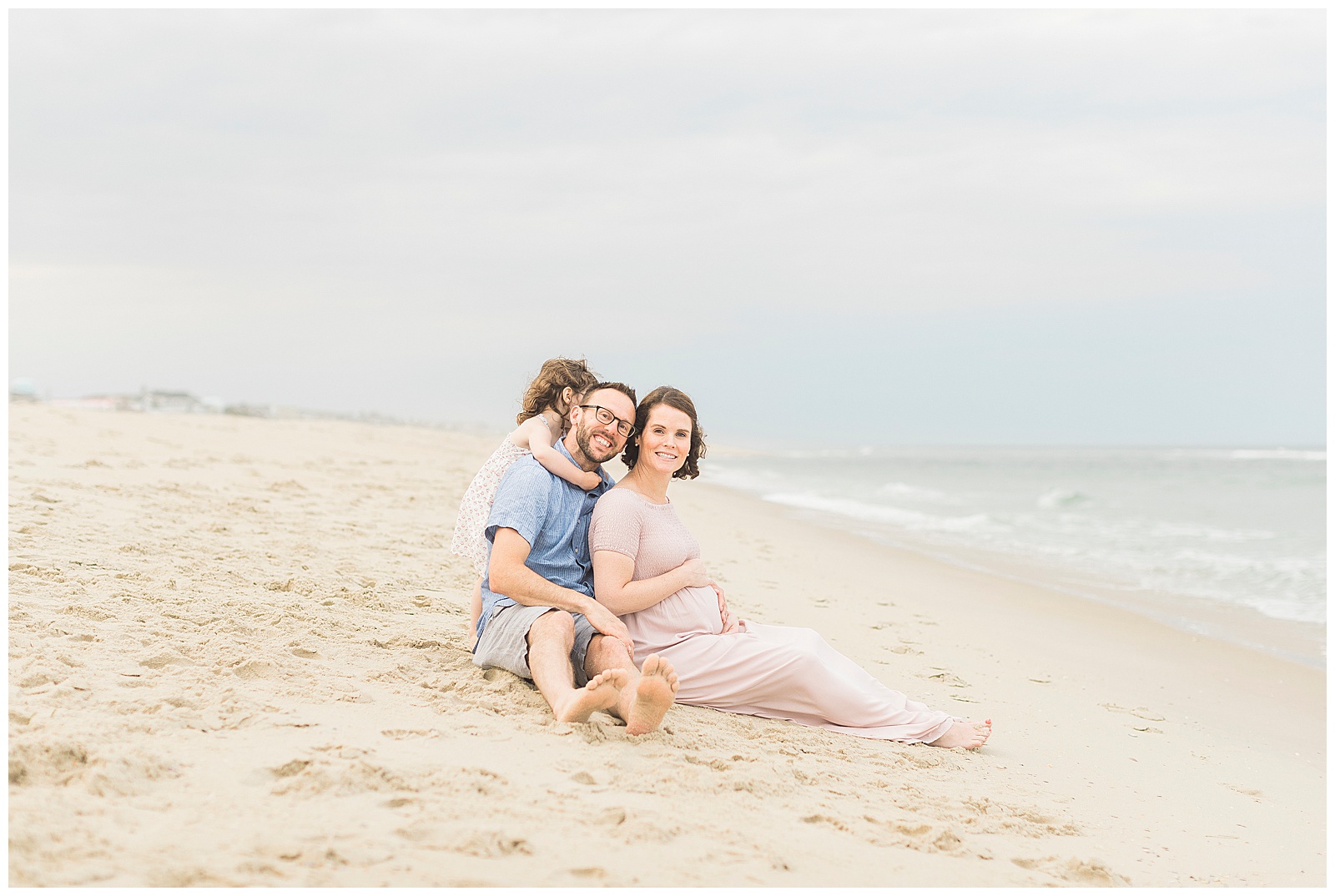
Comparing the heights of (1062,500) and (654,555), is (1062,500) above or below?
below

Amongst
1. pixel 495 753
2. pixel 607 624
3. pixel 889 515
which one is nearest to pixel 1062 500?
pixel 889 515

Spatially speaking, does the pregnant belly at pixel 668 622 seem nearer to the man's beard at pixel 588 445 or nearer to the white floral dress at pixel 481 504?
the man's beard at pixel 588 445

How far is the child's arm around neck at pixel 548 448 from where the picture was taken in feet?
12.5

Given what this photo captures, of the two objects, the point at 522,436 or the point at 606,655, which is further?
the point at 522,436

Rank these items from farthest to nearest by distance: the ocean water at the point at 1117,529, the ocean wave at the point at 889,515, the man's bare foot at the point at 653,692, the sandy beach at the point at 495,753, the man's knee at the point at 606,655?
the ocean wave at the point at 889,515
the ocean water at the point at 1117,529
the man's knee at the point at 606,655
the man's bare foot at the point at 653,692
the sandy beach at the point at 495,753

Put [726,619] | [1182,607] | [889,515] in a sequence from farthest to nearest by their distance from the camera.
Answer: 1. [889,515]
2. [1182,607]
3. [726,619]

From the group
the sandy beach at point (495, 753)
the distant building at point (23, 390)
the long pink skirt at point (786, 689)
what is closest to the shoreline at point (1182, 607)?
the sandy beach at point (495, 753)

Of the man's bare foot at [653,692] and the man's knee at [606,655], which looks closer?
the man's bare foot at [653,692]

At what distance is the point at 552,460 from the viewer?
381cm

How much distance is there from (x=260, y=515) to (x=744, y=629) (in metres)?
4.56

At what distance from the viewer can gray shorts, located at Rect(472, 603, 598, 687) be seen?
3670mm

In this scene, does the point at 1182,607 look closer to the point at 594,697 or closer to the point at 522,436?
the point at 522,436

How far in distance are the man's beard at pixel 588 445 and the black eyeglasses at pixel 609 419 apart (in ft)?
0.17

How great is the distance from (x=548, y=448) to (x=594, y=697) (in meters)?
1.10
